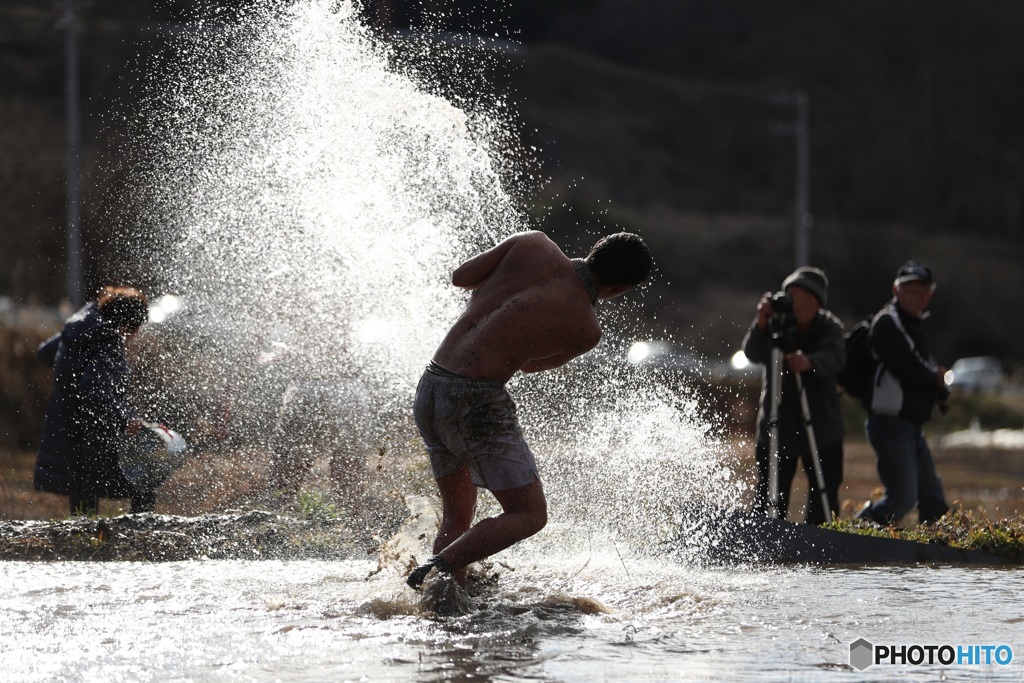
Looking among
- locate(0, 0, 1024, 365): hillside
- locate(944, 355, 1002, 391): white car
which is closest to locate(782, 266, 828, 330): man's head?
locate(0, 0, 1024, 365): hillside

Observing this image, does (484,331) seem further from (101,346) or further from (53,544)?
(101,346)

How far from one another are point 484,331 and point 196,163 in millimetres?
4123

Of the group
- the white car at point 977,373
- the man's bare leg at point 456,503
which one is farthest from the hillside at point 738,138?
the man's bare leg at point 456,503

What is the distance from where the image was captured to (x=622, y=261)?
594cm

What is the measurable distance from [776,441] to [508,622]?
3.63 metres

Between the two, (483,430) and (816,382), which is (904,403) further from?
(483,430)

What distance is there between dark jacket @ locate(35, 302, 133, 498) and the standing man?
15.5 feet

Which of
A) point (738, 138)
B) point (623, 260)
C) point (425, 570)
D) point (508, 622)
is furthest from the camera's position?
point (738, 138)

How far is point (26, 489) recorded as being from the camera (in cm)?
974

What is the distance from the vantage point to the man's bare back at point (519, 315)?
5945 mm

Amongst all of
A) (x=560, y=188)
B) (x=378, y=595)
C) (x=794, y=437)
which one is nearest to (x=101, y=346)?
(x=378, y=595)

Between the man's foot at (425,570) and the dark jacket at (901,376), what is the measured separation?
398 centimetres

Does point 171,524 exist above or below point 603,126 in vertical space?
below

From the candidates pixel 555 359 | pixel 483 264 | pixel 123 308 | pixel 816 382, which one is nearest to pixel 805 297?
pixel 816 382
